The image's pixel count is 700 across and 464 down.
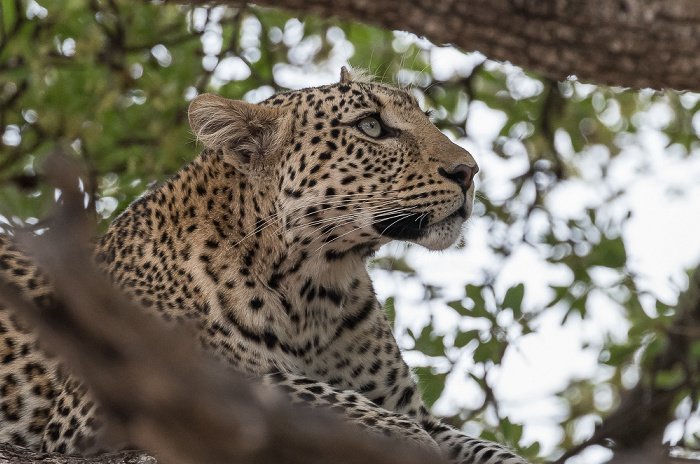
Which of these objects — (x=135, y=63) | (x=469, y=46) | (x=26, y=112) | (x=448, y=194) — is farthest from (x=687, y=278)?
(x=26, y=112)

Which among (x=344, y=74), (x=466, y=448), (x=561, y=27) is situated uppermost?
(x=344, y=74)

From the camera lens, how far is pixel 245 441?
967mm

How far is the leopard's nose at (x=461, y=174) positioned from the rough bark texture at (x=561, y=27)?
38.9 inches

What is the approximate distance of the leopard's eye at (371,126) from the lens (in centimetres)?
566

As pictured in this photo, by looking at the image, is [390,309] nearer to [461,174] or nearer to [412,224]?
[412,224]

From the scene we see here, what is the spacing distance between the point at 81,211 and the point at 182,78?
7.19 m

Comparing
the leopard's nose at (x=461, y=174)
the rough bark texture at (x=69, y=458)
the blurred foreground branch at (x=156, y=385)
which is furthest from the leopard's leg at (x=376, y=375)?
the blurred foreground branch at (x=156, y=385)

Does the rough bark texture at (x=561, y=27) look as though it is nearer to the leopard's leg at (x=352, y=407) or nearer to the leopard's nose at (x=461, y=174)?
the leopard's nose at (x=461, y=174)

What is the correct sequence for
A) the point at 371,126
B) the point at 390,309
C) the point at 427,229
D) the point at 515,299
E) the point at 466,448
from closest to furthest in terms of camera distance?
the point at 466,448
the point at 427,229
the point at 371,126
the point at 515,299
the point at 390,309

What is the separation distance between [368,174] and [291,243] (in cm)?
64

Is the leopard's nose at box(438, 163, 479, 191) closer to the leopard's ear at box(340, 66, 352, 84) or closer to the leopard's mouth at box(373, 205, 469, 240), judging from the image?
the leopard's mouth at box(373, 205, 469, 240)

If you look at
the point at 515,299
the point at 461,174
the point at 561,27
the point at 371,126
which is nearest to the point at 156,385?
the point at 561,27

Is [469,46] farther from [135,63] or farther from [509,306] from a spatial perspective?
[135,63]

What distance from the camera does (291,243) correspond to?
5270 mm
